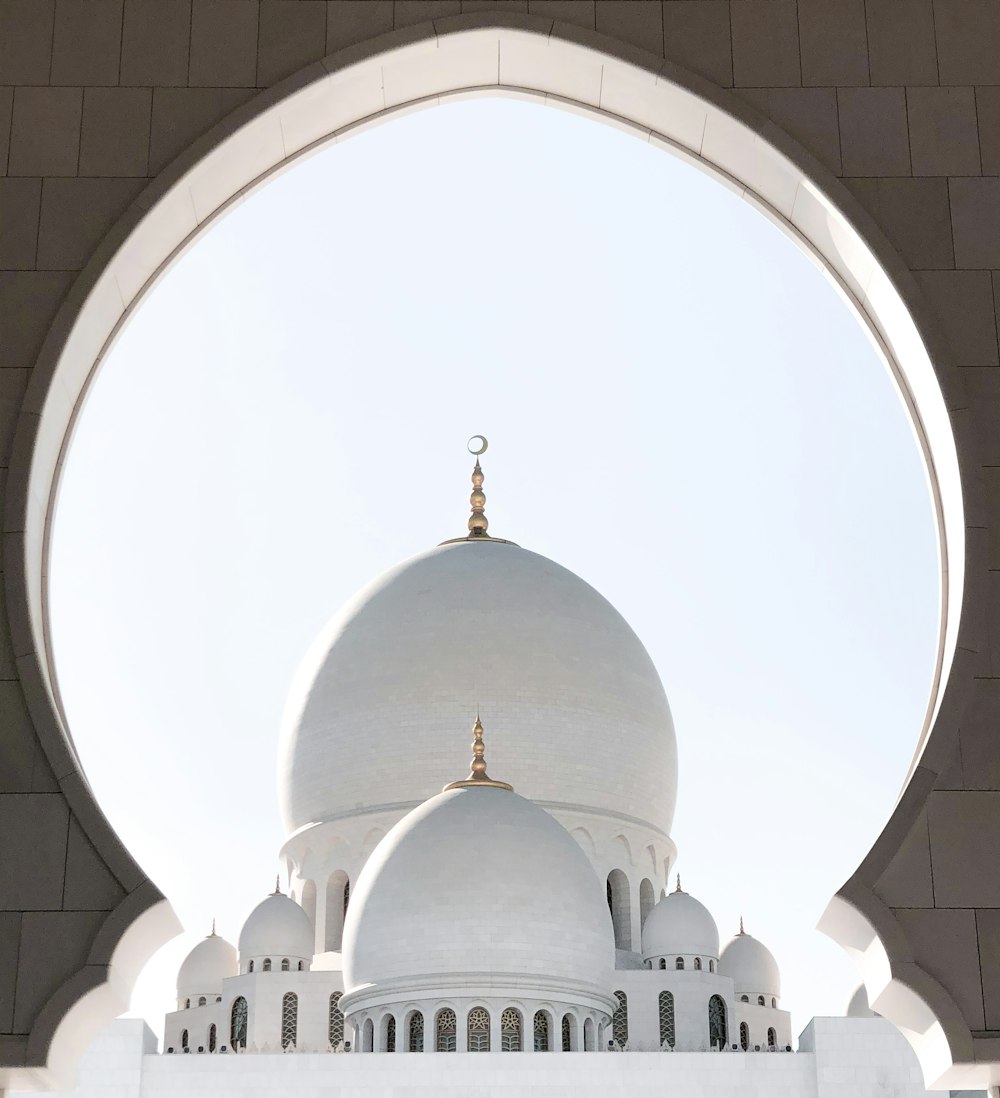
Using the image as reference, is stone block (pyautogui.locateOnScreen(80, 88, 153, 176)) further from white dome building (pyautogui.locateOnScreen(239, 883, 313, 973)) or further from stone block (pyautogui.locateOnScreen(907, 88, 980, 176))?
white dome building (pyautogui.locateOnScreen(239, 883, 313, 973))

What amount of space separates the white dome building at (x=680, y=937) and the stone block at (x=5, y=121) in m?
27.1

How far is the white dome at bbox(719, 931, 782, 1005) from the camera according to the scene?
3244 centimetres

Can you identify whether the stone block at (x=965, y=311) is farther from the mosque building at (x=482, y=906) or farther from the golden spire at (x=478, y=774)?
the golden spire at (x=478, y=774)

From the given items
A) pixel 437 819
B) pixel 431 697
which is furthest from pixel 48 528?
pixel 431 697

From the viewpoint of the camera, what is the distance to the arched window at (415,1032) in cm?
2633

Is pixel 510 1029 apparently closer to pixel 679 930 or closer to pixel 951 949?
pixel 679 930

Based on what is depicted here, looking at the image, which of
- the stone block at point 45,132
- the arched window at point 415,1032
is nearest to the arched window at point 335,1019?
the arched window at point 415,1032

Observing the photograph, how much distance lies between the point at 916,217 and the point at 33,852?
344 cm

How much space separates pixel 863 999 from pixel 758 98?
2678 cm

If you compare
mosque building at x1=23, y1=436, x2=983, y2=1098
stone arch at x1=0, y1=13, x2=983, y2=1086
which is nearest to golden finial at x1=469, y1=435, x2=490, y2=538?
mosque building at x1=23, y1=436, x2=983, y2=1098

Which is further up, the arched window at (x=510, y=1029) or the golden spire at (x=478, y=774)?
the golden spire at (x=478, y=774)

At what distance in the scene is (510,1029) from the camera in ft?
86.6

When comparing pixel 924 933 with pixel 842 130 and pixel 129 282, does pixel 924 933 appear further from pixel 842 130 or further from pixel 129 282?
pixel 129 282

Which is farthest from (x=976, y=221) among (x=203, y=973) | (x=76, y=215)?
(x=203, y=973)
